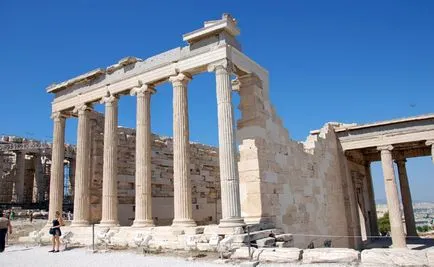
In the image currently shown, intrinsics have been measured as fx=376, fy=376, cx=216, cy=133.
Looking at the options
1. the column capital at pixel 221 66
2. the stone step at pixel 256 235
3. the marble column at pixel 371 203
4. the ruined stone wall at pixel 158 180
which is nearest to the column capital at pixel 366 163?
the marble column at pixel 371 203

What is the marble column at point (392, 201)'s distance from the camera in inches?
758

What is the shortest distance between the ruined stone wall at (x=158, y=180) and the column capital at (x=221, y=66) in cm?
796

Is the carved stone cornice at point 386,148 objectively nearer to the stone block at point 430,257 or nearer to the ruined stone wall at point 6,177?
the stone block at point 430,257

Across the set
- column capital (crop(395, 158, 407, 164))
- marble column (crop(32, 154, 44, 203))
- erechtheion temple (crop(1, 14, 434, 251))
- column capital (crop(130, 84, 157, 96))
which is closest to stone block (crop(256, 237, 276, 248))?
erechtheion temple (crop(1, 14, 434, 251))

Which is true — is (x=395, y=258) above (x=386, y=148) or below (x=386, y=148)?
below

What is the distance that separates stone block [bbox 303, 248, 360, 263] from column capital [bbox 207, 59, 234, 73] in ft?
21.9

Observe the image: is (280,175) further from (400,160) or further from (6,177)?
(6,177)

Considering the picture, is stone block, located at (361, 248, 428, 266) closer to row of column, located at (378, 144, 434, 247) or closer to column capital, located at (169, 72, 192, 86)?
column capital, located at (169, 72, 192, 86)

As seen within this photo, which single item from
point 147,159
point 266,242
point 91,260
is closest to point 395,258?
point 266,242

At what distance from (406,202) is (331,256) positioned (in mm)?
18385

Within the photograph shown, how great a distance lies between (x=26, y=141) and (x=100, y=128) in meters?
24.9

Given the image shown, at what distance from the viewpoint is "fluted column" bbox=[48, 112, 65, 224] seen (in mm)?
17609

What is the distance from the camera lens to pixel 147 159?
14789mm

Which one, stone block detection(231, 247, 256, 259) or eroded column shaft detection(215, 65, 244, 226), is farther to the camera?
eroded column shaft detection(215, 65, 244, 226)
